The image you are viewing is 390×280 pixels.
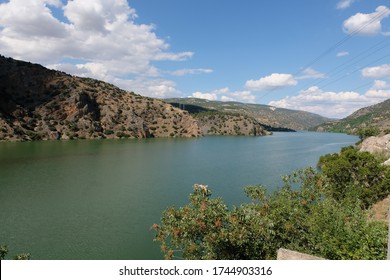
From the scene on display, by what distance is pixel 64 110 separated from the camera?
530 ft

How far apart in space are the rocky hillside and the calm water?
2020 inches

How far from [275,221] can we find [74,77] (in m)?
183

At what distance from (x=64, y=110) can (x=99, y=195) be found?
123296mm

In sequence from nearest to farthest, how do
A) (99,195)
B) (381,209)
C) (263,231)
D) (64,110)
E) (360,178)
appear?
(263,231) < (381,209) < (360,178) < (99,195) < (64,110)

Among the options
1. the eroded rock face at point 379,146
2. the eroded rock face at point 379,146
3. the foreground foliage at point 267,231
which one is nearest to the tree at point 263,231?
the foreground foliage at point 267,231

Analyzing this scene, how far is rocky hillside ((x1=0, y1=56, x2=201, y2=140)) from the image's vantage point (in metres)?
144

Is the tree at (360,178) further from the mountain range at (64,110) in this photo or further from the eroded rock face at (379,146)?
the mountain range at (64,110)

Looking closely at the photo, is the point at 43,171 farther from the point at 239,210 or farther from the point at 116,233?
the point at 239,210

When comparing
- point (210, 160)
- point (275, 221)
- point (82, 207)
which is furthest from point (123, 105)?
point (275, 221)

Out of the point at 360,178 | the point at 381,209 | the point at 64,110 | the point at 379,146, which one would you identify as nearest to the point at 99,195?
the point at 360,178

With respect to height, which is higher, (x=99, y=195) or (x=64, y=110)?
(x=64, y=110)

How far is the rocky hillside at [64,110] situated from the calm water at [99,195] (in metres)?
51.3

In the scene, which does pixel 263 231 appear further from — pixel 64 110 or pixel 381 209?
pixel 64 110

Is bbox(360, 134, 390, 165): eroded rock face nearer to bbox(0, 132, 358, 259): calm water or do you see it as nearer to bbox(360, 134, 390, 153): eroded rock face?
bbox(360, 134, 390, 153): eroded rock face
